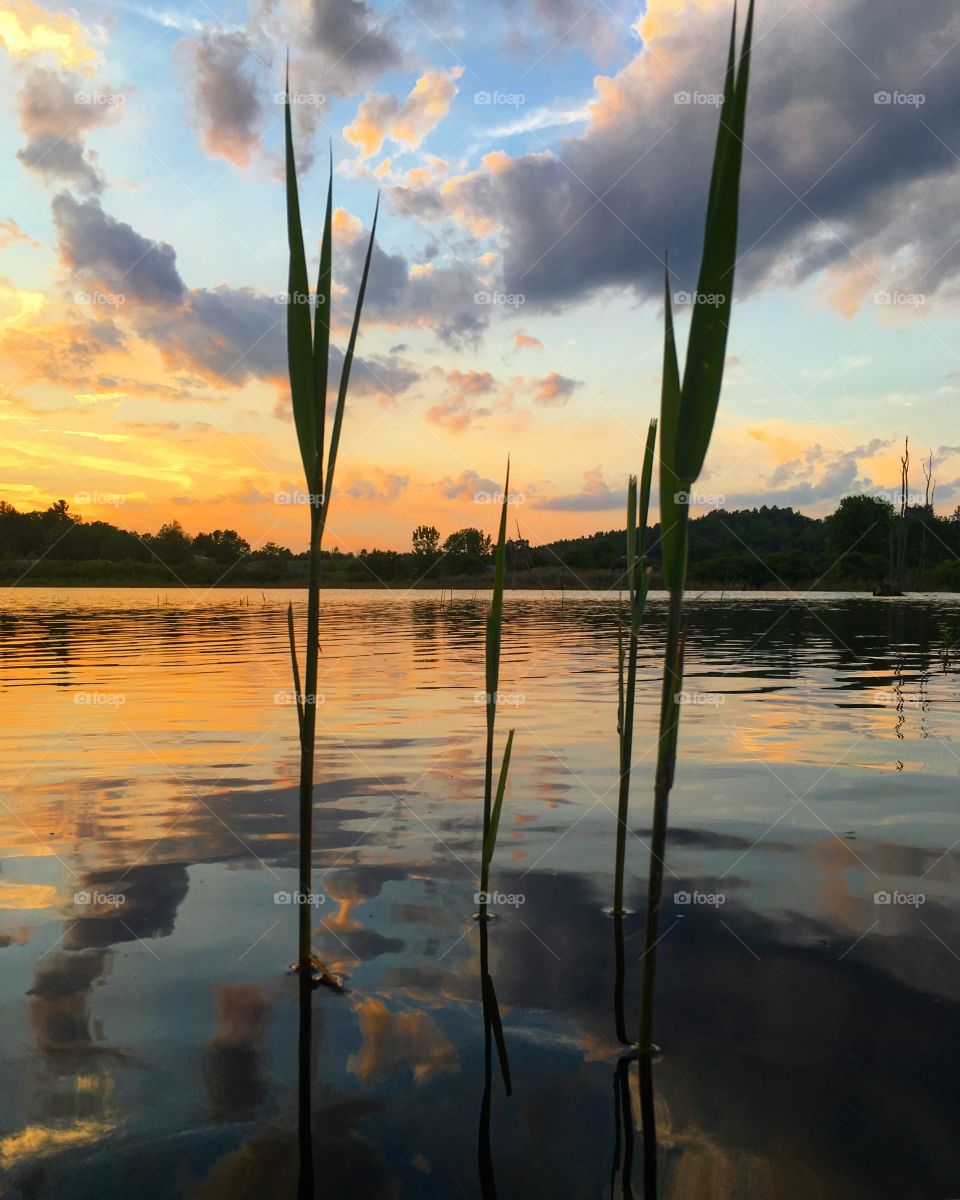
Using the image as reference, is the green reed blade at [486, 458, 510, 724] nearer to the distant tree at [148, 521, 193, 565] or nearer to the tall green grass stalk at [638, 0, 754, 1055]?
the tall green grass stalk at [638, 0, 754, 1055]

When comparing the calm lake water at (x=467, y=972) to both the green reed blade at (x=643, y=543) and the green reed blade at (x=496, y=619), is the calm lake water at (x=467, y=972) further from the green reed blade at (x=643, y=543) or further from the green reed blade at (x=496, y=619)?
the green reed blade at (x=643, y=543)

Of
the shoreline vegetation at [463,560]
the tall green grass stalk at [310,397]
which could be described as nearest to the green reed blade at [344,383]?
the tall green grass stalk at [310,397]

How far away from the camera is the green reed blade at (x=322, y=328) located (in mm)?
3324

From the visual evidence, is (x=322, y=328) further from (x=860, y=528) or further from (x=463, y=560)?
(x=860, y=528)

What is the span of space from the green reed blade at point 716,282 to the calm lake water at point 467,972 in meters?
2.10

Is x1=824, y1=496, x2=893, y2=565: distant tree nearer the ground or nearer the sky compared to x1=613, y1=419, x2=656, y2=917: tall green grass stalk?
nearer the sky

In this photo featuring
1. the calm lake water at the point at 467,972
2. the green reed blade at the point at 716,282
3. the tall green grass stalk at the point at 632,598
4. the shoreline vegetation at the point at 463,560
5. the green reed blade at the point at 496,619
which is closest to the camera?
the green reed blade at the point at 716,282

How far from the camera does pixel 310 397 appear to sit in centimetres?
336

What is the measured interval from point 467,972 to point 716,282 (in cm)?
295

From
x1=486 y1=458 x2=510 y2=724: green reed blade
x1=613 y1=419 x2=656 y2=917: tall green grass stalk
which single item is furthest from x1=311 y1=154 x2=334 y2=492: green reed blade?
x1=613 y1=419 x2=656 y2=917: tall green grass stalk

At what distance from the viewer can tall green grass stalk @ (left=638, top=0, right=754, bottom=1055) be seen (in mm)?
2398

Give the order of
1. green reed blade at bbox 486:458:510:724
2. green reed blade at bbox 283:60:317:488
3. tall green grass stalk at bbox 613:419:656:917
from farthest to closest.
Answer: tall green grass stalk at bbox 613:419:656:917 → green reed blade at bbox 486:458:510:724 → green reed blade at bbox 283:60:317:488

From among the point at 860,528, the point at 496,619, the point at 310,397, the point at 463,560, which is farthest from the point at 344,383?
the point at 860,528

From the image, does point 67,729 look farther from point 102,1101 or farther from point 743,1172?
point 743,1172
